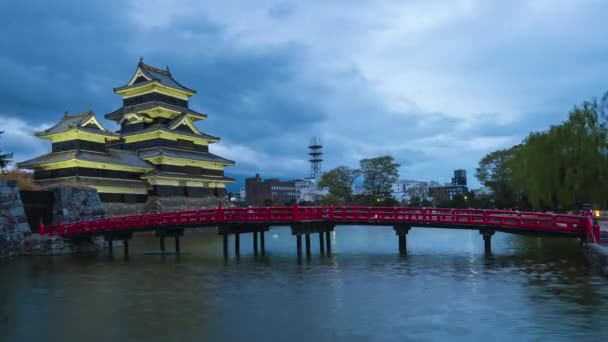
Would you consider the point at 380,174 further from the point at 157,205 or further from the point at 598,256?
the point at 598,256

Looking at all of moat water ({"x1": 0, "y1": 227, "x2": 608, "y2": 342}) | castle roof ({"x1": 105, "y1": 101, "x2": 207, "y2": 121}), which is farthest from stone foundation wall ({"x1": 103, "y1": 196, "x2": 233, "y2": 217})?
moat water ({"x1": 0, "y1": 227, "x2": 608, "y2": 342})

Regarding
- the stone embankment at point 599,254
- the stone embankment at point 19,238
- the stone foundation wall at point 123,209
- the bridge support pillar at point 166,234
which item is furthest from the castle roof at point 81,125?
the stone embankment at point 599,254

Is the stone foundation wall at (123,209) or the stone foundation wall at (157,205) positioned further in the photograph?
the stone foundation wall at (157,205)

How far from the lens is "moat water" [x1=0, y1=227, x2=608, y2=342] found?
12805 mm

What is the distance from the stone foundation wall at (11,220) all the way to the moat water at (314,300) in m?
5.82

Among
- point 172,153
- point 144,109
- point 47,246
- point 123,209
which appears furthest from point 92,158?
point 47,246

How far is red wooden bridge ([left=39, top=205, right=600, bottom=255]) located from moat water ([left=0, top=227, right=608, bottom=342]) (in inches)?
66.0

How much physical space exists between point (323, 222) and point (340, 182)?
181ft

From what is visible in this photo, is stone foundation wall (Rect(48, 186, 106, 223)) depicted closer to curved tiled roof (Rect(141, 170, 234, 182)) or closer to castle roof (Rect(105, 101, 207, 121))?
curved tiled roof (Rect(141, 170, 234, 182))

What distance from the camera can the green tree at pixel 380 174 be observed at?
3226 inches

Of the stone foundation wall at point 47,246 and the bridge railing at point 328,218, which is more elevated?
the bridge railing at point 328,218

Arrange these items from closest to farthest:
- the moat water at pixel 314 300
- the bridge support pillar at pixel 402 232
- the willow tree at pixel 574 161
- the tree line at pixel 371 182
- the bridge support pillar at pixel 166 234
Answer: the moat water at pixel 314 300, the bridge support pillar at pixel 402 232, the bridge support pillar at pixel 166 234, the willow tree at pixel 574 161, the tree line at pixel 371 182

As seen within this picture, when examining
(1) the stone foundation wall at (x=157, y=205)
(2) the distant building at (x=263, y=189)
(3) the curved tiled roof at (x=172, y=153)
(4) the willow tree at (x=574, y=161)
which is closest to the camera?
(4) the willow tree at (x=574, y=161)

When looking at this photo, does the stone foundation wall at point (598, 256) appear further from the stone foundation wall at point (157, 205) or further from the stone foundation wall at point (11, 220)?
the stone foundation wall at point (157, 205)
